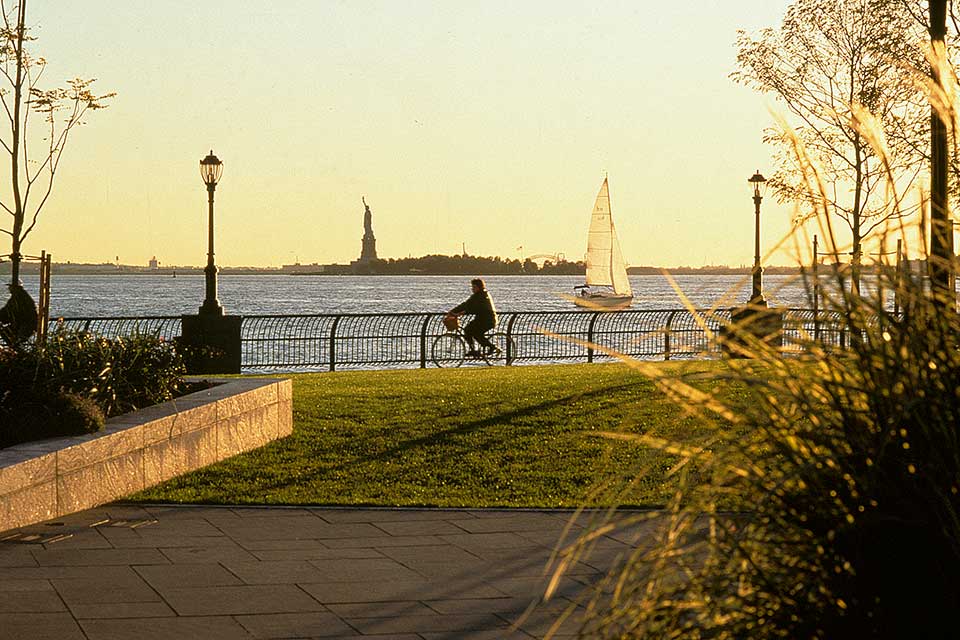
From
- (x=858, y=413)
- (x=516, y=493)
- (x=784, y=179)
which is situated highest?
(x=784, y=179)

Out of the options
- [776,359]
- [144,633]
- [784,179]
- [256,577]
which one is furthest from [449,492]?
[784,179]

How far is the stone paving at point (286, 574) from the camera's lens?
19.5 feet

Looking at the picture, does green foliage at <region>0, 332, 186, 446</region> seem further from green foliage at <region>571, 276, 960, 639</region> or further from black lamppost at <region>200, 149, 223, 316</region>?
black lamppost at <region>200, 149, 223, 316</region>

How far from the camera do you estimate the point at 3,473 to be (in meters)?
7.75

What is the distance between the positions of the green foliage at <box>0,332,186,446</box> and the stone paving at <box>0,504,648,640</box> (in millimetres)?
827

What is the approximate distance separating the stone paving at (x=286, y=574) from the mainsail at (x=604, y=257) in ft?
158

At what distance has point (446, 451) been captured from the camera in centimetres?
1148

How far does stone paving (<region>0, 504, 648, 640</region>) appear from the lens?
595 centimetres

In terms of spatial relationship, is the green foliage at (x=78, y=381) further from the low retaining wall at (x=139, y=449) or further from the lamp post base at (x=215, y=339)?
the lamp post base at (x=215, y=339)

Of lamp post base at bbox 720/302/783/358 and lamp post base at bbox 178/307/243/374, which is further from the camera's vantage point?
lamp post base at bbox 178/307/243/374

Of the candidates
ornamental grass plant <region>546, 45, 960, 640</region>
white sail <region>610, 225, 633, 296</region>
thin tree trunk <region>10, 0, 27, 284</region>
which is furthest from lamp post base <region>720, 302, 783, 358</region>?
white sail <region>610, 225, 633, 296</region>

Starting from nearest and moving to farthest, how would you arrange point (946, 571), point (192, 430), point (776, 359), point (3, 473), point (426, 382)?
1. point (946, 571)
2. point (776, 359)
3. point (3, 473)
4. point (192, 430)
5. point (426, 382)

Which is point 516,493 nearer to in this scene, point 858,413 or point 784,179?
point 858,413

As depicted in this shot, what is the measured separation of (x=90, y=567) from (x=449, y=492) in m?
3.34
